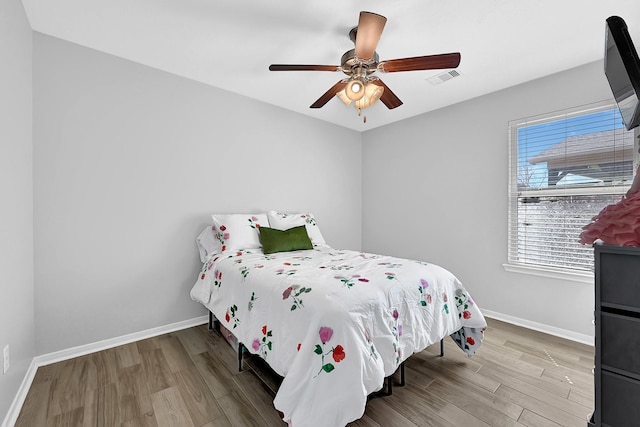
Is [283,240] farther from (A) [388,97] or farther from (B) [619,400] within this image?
(B) [619,400]

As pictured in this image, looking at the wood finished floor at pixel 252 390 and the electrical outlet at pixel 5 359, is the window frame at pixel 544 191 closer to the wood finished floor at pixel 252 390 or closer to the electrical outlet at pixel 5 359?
the wood finished floor at pixel 252 390

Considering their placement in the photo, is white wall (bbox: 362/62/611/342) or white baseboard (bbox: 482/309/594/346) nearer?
white baseboard (bbox: 482/309/594/346)

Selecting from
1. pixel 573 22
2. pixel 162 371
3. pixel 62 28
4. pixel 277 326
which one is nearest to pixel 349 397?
pixel 277 326

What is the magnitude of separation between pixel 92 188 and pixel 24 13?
121cm

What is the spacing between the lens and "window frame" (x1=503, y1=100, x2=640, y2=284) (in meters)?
2.25

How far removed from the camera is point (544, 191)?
2.59 meters

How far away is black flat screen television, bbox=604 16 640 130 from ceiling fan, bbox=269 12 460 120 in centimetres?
75

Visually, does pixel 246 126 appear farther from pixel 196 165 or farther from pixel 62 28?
pixel 62 28

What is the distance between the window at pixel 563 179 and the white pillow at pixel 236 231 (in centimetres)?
268

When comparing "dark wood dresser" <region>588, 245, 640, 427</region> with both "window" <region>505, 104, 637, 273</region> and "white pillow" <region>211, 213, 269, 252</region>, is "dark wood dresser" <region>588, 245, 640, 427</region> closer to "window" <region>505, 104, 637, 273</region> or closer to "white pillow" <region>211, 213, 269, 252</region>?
"window" <region>505, 104, 637, 273</region>

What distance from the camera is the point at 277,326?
1.50 meters

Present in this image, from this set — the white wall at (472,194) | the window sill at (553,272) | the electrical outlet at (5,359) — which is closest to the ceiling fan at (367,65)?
the white wall at (472,194)

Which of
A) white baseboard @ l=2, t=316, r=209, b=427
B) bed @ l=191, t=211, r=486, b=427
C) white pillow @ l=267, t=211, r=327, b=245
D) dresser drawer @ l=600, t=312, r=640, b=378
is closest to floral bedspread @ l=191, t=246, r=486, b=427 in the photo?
bed @ l=191, t=211, r=486, b=427

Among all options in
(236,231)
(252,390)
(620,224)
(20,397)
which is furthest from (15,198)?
(620,224)
